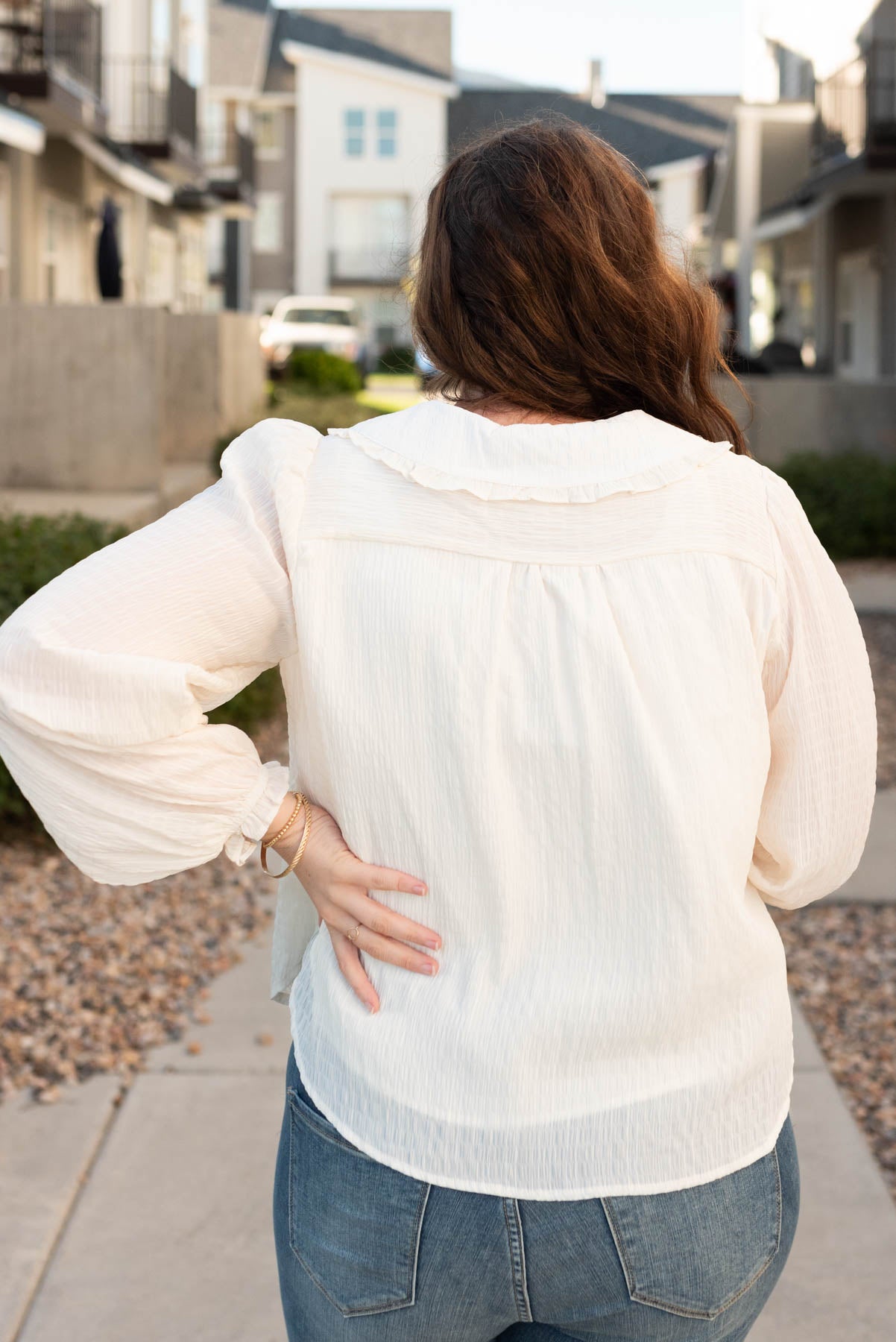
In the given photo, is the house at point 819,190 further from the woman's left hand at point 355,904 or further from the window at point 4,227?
the woman's left hand at point 355,904

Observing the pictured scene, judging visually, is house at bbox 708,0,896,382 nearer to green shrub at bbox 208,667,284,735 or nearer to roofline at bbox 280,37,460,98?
green shrub at bbox 208,667,284,735

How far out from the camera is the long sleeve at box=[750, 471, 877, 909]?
51.0 inches

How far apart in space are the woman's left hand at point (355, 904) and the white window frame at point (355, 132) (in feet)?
151

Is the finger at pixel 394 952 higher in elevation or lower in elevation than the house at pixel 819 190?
lower

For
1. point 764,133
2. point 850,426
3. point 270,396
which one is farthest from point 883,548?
point 764,133

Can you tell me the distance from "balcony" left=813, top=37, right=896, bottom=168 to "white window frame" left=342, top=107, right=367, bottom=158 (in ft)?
88.6

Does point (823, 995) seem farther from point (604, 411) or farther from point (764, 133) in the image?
point (764, 133)

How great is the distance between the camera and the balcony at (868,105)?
56.2ft

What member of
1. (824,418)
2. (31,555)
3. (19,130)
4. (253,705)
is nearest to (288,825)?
(31,555)

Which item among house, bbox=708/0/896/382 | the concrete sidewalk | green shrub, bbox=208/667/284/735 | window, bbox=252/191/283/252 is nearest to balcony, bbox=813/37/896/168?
house, bbox=708/0/896/382

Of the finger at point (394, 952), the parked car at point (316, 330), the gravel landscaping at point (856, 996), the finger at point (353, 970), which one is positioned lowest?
the gravel landscaping at point (856, 996)

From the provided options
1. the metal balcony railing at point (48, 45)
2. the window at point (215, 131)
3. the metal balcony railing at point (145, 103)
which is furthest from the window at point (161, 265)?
the window at point (215, 131)

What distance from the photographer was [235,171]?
28453mm

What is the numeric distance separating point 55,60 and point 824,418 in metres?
9.67
